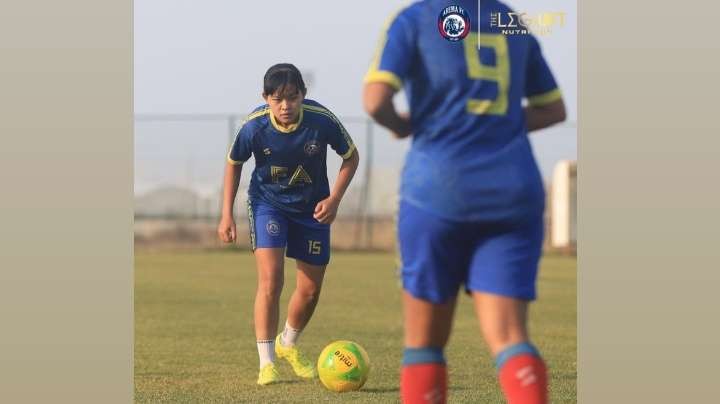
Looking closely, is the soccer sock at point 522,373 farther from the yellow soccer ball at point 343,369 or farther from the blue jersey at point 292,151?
the blue jersey at point 292,151

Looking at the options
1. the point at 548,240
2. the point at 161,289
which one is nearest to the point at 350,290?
the point at 161,289

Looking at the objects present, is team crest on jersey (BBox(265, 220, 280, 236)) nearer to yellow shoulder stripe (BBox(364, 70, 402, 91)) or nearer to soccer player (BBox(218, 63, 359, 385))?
soccer player (BBox(218, 63, 359, 385))

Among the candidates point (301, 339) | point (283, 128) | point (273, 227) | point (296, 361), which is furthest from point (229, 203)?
point (301, 339)

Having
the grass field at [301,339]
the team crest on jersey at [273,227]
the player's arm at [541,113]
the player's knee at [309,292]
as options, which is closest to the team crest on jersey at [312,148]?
the team crest on jersey at [273,227]

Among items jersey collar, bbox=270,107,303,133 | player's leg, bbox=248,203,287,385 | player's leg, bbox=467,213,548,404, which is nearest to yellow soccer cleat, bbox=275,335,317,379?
player's leg, bbox=248,203,287,385

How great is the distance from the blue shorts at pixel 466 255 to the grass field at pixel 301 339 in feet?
8.69

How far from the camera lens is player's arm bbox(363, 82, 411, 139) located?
5086mm

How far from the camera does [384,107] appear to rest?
5098 mm

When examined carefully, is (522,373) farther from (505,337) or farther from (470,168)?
(470,168)

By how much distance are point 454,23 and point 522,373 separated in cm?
149

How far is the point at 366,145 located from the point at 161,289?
10550mm

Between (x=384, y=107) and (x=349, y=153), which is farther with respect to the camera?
(x=349, y=153)

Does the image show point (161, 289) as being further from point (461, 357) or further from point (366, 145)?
point (366, 145)

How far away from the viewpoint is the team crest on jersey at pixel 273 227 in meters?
8.52
